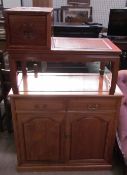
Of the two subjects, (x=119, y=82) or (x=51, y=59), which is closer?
(x=51, y=59)

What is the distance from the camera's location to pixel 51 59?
1.44 metres

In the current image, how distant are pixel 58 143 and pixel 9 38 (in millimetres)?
992

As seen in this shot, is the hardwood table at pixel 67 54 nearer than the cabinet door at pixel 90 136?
Yes

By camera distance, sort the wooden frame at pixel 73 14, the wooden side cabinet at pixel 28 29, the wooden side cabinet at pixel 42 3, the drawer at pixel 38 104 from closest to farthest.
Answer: the wooden side cabinet at pixel 28 29, the drawer at pixel 38 104, the wooden side cabinet at pixel 42 3, the wooden frame at pixel 73 14

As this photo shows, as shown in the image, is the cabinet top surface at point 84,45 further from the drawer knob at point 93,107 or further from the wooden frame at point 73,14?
the wooden frame at point 73,14

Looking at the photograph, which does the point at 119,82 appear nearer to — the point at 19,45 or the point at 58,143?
the point at 58,143

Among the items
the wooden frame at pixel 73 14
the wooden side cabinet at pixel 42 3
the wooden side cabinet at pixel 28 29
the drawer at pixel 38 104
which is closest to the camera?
the wooden side cabinet at pixel 28 29

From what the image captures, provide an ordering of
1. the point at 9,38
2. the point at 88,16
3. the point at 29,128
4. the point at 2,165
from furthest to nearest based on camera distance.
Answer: the point at 88,16
the point at 2,165
the point at 29,128
the point at 9,38

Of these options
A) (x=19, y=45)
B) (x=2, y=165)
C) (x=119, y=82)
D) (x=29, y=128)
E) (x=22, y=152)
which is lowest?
(x=2, y=165)

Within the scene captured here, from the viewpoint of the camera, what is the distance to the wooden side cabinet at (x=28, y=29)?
4.24 ft

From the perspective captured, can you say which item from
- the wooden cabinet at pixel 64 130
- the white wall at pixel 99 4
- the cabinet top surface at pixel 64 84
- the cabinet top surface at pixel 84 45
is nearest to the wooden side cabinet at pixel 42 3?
the white wall at pixel 99 4

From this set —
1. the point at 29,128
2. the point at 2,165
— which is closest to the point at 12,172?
the point at 2,165

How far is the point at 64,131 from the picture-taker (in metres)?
1.73

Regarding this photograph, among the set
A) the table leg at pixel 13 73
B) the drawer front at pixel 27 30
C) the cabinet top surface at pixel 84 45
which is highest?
the drawer front at pixel 27 30
